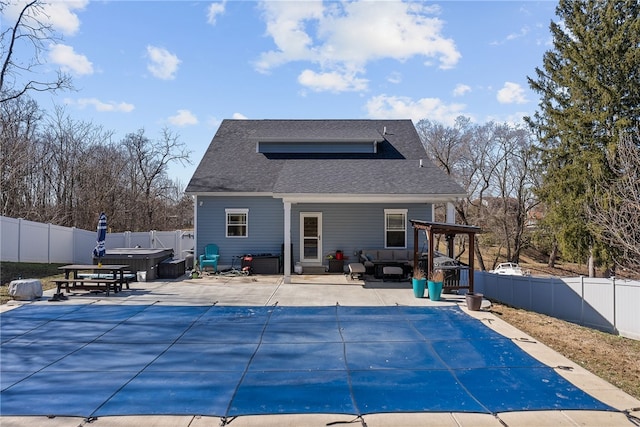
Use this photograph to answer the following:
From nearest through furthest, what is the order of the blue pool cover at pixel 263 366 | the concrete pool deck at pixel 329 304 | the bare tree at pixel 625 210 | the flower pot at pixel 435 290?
1. the concrete pool deck at pixel 329 304
2. the blue pool cover at pixel 263 366
3. the flower pot at pixel 435 290
4. the bare tree at pixel 625 210

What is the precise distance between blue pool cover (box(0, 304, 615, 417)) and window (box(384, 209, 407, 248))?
6.40 meters

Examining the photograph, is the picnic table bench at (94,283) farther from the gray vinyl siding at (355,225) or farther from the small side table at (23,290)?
the gray vinyl siding at (355,225)

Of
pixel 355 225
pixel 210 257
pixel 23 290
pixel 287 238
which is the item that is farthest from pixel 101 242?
pixel 355 225

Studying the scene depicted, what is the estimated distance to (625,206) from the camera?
46.6 ft

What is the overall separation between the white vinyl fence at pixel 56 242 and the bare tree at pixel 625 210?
644 inches

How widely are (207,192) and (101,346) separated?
900 centimetres

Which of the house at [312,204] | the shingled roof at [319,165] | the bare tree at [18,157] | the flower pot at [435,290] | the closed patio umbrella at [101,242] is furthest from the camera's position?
the bare tree at [18,157]

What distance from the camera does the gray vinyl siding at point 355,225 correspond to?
15.8m

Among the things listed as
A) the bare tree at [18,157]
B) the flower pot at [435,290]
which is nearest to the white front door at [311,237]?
the flower pot at [435,290]

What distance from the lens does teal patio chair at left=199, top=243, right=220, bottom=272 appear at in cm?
1563

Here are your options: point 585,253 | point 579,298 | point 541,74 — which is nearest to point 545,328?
point 579,298

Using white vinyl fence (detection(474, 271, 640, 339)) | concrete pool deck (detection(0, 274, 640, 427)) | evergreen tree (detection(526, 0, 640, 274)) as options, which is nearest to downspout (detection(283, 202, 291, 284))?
concrete pool deck (detection(0, 274, 640, 427))

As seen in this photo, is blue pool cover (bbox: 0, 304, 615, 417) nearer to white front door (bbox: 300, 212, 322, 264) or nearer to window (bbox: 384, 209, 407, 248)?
window (bbox: 384, 209, 407, 248)

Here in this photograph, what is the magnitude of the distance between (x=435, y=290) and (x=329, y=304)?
290 cm
